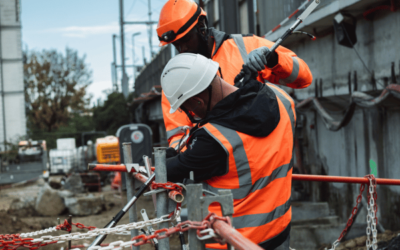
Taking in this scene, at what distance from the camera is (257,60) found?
297 cm

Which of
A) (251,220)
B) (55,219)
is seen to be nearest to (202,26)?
(251,220)

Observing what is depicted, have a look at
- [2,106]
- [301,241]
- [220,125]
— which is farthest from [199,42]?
[2,106]

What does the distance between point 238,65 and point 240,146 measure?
1271 mm

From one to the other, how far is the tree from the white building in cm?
735

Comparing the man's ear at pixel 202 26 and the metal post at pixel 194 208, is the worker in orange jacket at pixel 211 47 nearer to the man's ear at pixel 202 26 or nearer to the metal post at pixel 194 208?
the man's ear at pixel 202 26

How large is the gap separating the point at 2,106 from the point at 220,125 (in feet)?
93.7

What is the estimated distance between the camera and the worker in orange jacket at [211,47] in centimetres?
325

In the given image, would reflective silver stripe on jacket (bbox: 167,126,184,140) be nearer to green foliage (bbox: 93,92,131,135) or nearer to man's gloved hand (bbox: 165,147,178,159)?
man's gloved hand (bbox: 165,147,178,159)

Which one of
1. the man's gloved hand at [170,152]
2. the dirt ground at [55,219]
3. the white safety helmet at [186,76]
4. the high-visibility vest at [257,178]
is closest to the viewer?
the high-visibility vest at [257,178]

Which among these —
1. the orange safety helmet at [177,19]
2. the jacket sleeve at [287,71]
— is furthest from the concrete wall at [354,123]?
the orange safety helmet at [177,19]

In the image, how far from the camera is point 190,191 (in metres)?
1.72

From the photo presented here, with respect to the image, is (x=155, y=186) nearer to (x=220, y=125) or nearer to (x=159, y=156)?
(x=159, y=156)

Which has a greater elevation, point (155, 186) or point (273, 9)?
point (273, 9)

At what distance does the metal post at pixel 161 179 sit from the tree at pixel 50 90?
35.4 m
